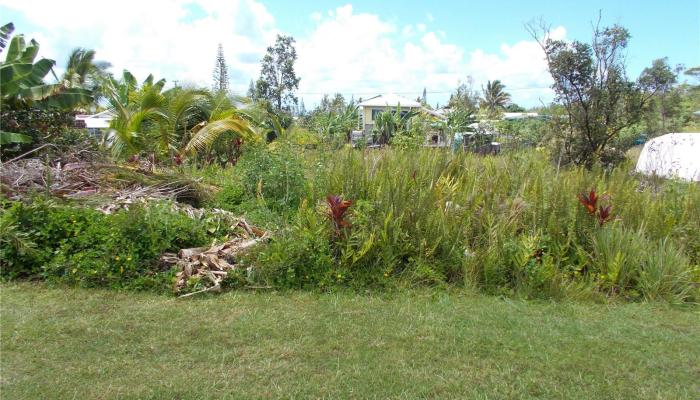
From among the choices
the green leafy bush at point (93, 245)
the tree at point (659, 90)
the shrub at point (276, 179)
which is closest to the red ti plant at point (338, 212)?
the shrub at point (276, 179)

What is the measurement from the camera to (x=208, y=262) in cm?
508

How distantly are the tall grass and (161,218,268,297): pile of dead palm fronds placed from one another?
0.35m

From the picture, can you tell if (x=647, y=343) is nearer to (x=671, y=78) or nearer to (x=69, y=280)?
(x=69, y=280)

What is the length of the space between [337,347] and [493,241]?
2372mm

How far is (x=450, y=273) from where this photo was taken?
5371mm

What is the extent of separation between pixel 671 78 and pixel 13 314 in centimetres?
1197

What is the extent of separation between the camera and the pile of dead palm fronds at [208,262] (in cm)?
484

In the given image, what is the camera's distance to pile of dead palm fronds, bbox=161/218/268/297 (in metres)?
4.84

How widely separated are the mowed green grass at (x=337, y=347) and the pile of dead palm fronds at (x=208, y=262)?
220 mm

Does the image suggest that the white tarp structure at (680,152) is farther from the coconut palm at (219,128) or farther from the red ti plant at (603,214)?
the coconut palm at (219,128)

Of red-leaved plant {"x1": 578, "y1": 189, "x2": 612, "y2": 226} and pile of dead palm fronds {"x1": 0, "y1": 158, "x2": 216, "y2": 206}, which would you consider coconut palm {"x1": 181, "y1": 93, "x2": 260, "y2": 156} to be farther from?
red-leaved plant {"x1": 578, "y1": 189, "x2": 612, "y2": 226}

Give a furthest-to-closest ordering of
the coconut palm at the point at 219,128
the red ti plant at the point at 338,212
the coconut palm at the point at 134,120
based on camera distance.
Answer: the coconut palm at the point at 219,128
the coconut palm at the point at 134,120
the red ti plant at the point at 338,212

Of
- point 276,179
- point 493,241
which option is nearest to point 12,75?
point 276,179

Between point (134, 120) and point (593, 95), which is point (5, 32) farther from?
point (593, 95)
